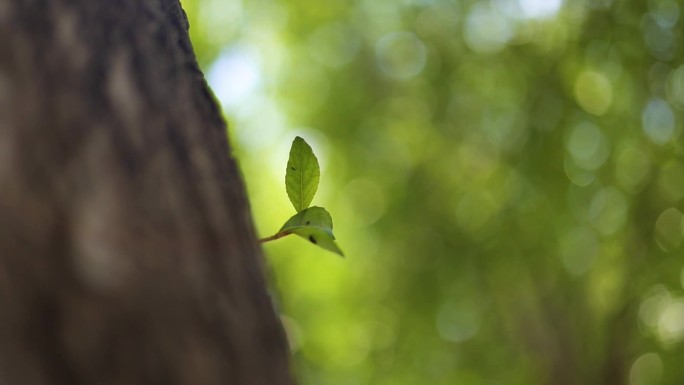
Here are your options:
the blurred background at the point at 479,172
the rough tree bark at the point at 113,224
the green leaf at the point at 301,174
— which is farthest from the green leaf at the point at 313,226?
the blurred background at the point at 479,172

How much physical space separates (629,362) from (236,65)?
635 centimetres

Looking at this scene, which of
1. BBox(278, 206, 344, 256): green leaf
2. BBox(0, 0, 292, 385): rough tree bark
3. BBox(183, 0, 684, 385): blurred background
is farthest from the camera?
BBox(183, 0, 684, 385): blurred background

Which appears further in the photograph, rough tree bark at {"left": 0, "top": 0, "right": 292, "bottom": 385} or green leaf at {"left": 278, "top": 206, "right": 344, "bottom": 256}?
green leaf at {"left": 278, "top": 206, "right": 344, "bottom": 256}

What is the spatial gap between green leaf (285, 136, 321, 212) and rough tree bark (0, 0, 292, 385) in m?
0.28

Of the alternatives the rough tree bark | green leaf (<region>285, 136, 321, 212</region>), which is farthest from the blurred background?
the rough tree bark

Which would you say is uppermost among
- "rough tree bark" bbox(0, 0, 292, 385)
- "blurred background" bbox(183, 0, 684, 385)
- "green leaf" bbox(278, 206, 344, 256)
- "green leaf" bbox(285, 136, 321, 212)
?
"blurred background" bbox(183, 0, 684, 385)

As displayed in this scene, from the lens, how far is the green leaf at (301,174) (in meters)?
0.89

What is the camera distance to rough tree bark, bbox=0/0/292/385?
0.47 metres

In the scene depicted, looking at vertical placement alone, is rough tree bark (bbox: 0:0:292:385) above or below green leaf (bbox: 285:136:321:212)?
below

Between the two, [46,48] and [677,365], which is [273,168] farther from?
[46,48]

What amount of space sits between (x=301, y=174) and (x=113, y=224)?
17.0 inches

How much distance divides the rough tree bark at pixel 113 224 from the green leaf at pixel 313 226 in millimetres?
259

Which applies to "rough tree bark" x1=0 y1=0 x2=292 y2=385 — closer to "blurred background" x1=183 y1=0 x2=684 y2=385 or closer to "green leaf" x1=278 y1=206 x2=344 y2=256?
"green leaf" x1=278 y1=206 x2=344 y2=256

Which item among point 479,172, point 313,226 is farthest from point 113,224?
point 479,172
